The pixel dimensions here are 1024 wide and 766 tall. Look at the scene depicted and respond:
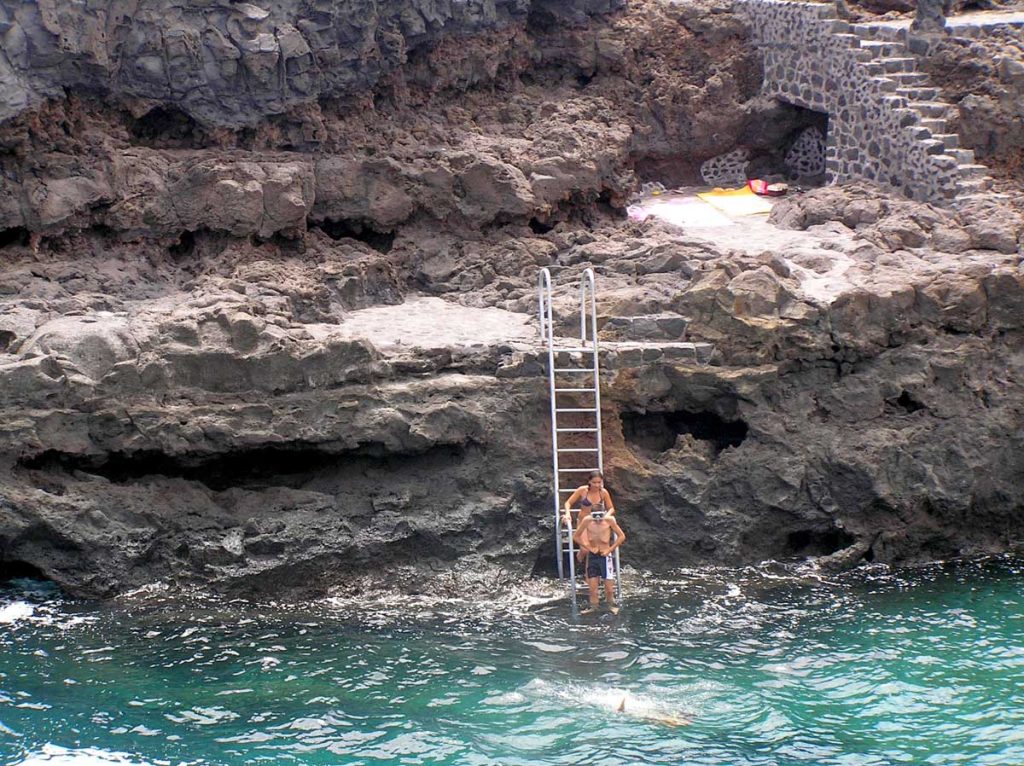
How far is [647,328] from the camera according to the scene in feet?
57.2

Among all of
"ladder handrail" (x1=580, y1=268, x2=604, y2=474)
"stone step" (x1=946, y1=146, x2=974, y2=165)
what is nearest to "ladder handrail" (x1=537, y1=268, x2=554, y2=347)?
"ladder handrail" (x1=580, y1=268, x2=604, y2=474)

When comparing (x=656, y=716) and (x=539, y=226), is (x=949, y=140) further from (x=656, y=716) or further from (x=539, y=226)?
(x=656, y=716)

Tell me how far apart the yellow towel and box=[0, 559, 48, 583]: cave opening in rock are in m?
11.6

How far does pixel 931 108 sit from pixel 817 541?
7465mm

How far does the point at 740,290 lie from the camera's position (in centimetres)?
1733

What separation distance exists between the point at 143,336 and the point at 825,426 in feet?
26.1

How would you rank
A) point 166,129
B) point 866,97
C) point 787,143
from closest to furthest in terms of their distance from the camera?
point 166,129 → point 866,97 → point 787,143

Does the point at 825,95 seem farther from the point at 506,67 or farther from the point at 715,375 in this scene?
the point at 715,375

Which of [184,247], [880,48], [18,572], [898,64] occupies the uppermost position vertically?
[880,48]

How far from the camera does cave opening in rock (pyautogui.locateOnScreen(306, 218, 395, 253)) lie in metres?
20.2

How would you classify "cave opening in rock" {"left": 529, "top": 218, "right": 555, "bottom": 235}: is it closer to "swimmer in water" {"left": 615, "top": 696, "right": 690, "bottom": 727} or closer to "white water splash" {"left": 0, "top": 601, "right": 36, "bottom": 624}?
"white water splash" {"left": 0, "top": 601, "right": 36, "bottom": 624}

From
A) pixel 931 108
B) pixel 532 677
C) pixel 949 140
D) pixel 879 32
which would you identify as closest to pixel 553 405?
pixel 532 677

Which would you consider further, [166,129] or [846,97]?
[846,97]

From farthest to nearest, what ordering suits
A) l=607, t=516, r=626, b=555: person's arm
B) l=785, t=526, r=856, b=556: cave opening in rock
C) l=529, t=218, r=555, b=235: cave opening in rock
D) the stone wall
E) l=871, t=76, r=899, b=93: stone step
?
l=871, t=76, r=899, b=93: stone step → l=529, t=218, r=555, b=235: cave opening in rock → the stone wall → l=785, t=526, r=856, b=556: cave opening in rock → l=607, t=516, r=626, b=555: person's arm
